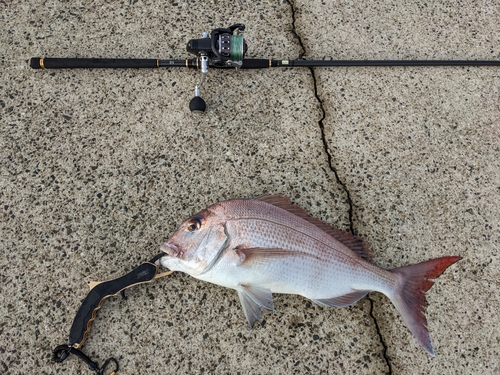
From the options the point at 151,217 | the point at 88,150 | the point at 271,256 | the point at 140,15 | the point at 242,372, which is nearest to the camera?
the point at 271,256

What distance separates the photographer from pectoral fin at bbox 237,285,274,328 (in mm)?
1825

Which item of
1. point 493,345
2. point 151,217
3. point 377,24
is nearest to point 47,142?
point 151,217

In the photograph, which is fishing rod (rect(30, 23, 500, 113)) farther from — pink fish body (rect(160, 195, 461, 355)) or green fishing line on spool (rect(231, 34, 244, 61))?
pink fish body (rect(160, 195, 461, 355))

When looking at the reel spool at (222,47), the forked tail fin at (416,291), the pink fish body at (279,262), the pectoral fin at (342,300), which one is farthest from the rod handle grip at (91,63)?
the forked tail fin at (416,291)

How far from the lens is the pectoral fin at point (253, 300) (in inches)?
71.9

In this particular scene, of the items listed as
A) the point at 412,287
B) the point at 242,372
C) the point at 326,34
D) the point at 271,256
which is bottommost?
the point at 242,372

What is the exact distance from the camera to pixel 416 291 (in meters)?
1.83

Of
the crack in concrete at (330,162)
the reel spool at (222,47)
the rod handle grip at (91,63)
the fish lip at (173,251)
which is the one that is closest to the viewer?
the fish lip at (173,251)

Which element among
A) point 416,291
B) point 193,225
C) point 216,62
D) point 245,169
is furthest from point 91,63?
point 416,291

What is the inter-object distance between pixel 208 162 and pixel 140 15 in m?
1.30

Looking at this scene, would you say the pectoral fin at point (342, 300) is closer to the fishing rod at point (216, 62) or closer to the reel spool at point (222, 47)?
the fishing rod at point (216, 62)

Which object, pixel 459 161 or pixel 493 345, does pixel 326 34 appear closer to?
pixel 459 161

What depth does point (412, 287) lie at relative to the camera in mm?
1835

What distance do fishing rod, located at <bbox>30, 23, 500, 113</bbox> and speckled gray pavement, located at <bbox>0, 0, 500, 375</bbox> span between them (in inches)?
3.9
